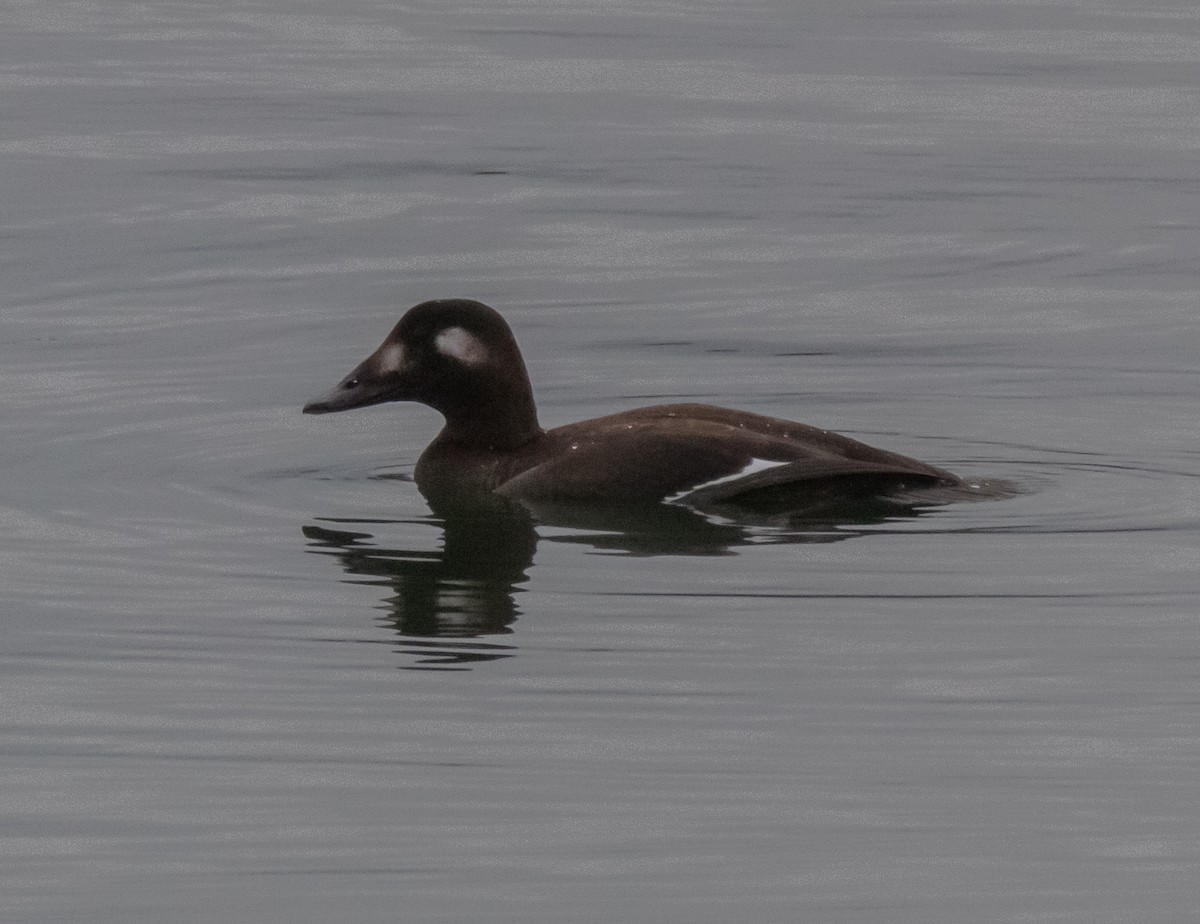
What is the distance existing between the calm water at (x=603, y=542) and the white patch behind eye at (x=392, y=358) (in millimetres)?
413

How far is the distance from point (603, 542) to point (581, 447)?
668mm

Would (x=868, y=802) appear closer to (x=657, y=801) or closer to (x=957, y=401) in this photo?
(x=657, y=801)

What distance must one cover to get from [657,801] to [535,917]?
0.71 metres

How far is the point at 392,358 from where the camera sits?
9695 millimetres

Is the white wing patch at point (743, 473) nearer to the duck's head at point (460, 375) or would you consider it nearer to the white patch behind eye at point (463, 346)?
the duck's head at point (460, 375)

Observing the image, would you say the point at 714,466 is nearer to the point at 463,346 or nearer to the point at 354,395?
the point at 463,346

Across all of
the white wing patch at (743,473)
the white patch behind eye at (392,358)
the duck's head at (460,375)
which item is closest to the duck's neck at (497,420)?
the duck's head at (460,375)

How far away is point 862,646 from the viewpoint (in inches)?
285

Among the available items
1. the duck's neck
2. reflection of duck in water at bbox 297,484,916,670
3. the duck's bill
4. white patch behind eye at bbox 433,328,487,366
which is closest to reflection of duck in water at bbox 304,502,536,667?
reflection of duck in water at bbox 297,484,916,670

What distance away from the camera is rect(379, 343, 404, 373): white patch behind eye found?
968cm

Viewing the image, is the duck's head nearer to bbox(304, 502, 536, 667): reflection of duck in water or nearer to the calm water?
the calm water

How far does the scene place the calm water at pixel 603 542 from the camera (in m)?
5.66

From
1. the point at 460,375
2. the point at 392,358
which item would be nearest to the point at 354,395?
the point at 392,358

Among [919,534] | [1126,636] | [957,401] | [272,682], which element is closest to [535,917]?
[272,682]
